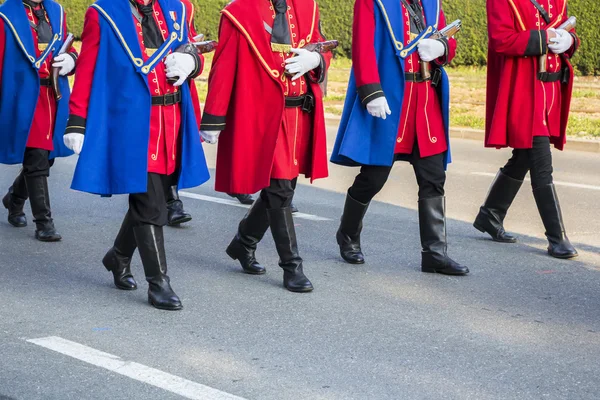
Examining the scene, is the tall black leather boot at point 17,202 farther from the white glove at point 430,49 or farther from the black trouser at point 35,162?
the white glove at point 430,49

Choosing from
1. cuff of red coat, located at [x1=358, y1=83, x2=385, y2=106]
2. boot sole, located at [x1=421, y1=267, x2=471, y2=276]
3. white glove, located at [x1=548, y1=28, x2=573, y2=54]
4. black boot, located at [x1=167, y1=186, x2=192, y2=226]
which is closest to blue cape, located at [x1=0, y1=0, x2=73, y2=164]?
black boot, located at [x1=167, y1=186, x2=192, y2=226]

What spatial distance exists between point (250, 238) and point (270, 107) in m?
0.90

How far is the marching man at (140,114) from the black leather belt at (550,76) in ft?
8.14

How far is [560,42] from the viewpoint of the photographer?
709 cm

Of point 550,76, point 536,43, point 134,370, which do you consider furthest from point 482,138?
point 134,370

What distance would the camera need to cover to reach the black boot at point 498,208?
7.70 m

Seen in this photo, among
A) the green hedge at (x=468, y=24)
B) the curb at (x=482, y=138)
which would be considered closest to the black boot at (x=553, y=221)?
the curb at (x=482, y=138)

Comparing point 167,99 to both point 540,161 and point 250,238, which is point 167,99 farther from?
point 540,161

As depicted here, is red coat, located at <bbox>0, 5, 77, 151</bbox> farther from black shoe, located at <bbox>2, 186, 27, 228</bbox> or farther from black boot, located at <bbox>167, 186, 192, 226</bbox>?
black boot, located at <bbox>167, 186, 192, 226</bbox>

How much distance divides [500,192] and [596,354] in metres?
2.70

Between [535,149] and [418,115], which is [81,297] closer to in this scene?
[418,115]

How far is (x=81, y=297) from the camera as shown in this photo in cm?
608

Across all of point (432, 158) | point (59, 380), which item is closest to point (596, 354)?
point (432, 158)

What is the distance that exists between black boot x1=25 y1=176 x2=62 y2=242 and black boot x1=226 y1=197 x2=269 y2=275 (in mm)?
1570
